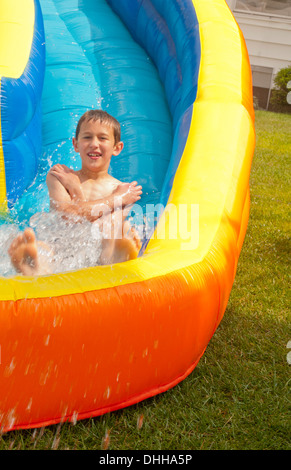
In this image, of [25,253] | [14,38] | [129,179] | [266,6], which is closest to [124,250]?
[25,253]

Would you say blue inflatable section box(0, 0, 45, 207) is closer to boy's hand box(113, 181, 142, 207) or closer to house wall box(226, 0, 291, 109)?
boy's hand box(113, 181, 142, 207)

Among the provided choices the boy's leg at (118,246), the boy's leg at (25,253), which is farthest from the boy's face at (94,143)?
the boy's leg at (25,253)

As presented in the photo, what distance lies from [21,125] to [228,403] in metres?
1.71

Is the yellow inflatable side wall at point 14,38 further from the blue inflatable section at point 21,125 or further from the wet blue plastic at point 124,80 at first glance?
the wet blue plastic at point 124,80

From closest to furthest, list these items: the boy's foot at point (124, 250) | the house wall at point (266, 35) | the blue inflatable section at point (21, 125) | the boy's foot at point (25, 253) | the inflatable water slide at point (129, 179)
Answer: the inflatable water slide at point (129, 179)
the boy's foot at point (25, 253)
the boy's foot at point (124, 250)
the blue inflatable section at point (21, 125)
the house wall at point (266, 35)

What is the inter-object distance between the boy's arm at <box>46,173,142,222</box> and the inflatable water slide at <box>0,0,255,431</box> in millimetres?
184

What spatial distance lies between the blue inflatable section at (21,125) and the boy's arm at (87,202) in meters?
0.26

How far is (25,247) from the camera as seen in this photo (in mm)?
1926

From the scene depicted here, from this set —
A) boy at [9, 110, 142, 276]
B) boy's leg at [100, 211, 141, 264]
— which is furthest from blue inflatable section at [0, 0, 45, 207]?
boy's leg at [100, 211, 141, 264]

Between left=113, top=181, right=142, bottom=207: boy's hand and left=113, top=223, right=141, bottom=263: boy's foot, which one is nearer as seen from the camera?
left=113, top=223, right=141, bottom=263: boy's foot

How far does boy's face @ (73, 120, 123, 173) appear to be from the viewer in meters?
2.72

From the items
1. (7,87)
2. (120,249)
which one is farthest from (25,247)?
(7,87)

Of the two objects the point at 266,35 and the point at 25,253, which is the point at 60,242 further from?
the point at 266,35

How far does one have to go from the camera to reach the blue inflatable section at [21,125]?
2779mm
